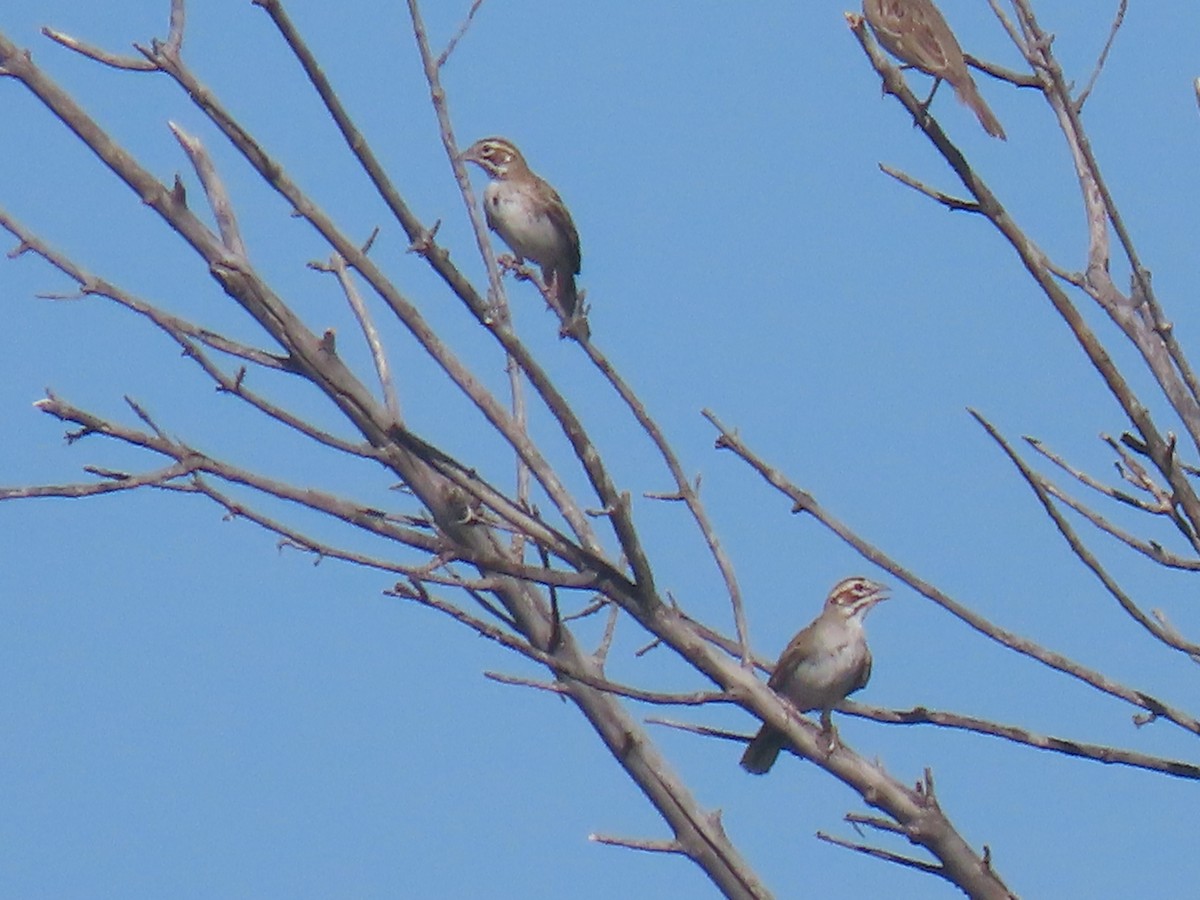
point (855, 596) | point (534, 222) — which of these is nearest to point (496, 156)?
point (534, 222)

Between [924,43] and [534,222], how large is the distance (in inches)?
190

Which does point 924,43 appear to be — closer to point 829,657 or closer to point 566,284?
point 829,657

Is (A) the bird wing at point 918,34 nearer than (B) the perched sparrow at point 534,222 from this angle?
Yes

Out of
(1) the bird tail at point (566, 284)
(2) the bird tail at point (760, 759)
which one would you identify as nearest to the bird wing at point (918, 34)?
(2) the bird tail at point (760, 759)

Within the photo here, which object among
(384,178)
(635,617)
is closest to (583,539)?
(635,617)

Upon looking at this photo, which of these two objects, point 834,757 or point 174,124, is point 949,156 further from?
point 174,124

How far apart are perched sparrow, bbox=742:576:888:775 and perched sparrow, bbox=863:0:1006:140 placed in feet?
8.72

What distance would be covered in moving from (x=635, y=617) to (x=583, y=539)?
661 mm

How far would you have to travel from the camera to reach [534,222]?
1288 centimetres

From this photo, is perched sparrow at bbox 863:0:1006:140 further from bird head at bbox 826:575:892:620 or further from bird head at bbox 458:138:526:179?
bird head at bbox 458:138:526:179

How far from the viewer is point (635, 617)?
454 centimetres

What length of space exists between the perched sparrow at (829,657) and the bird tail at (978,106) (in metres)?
2.65

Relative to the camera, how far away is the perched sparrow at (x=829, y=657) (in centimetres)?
927

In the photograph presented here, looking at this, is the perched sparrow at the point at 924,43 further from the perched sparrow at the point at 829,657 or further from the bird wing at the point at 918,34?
the perched sparrow at the point at 829,657
